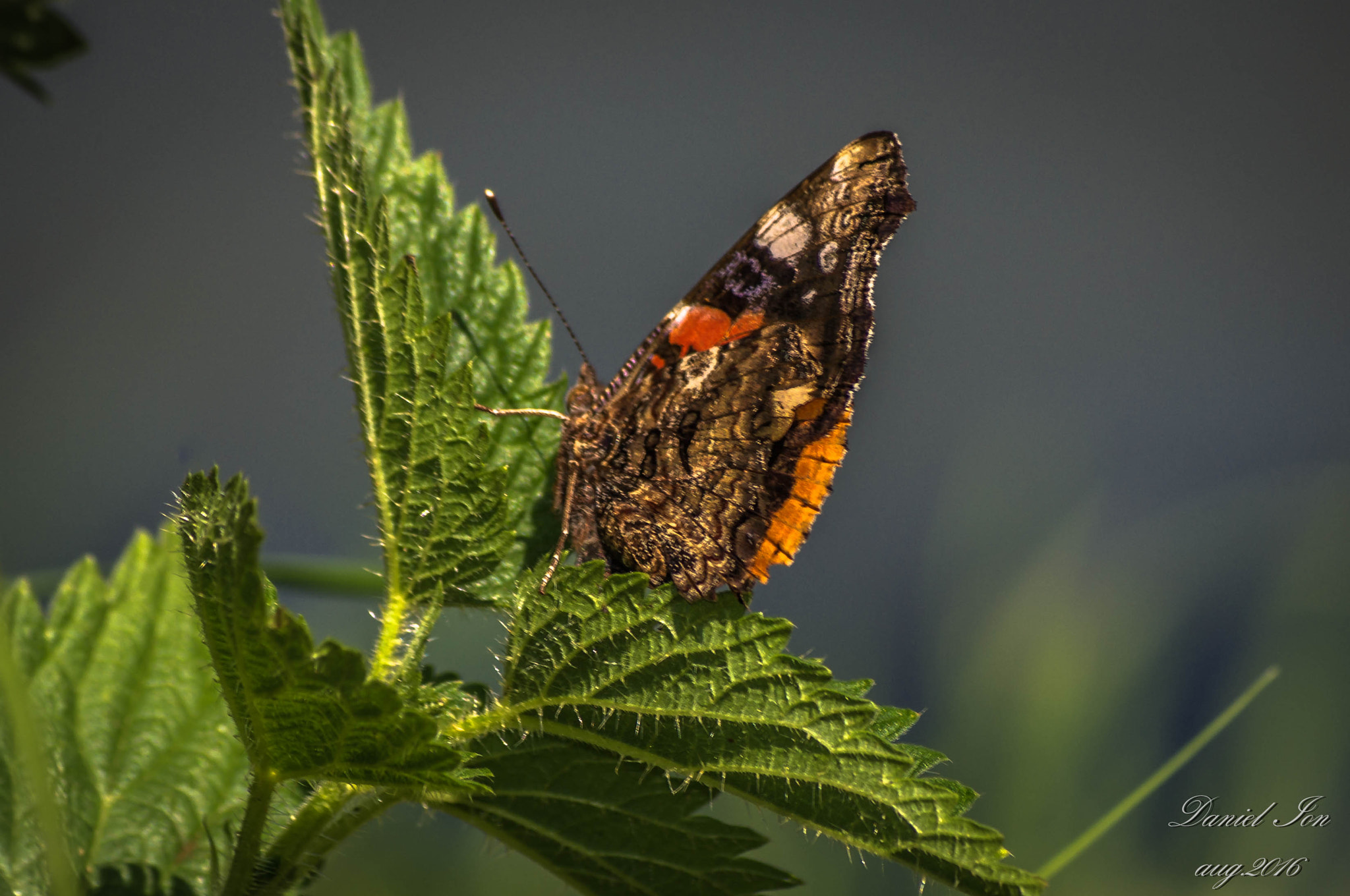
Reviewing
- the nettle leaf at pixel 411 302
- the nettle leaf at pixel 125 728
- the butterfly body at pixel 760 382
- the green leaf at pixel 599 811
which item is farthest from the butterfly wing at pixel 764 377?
the nettle leaf at pixel 125 728

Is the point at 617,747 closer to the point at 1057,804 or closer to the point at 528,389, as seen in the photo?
the point at 528,389

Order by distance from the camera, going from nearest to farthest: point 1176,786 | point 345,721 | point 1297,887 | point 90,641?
point 345,721 → point 90,641 → point 1297,887 → point 1176,786

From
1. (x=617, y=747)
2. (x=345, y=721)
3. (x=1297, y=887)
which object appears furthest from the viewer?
(x=1297, y=887)

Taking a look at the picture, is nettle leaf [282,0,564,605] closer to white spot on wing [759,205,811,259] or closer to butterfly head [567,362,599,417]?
butterfly head [567,362,599,417]

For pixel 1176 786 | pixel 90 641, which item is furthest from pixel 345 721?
pixel 1176 786

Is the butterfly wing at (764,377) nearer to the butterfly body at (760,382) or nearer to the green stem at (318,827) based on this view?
the butterfly body at (760,382)

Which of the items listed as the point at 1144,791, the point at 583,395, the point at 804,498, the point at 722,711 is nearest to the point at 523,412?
the point at 583,395
